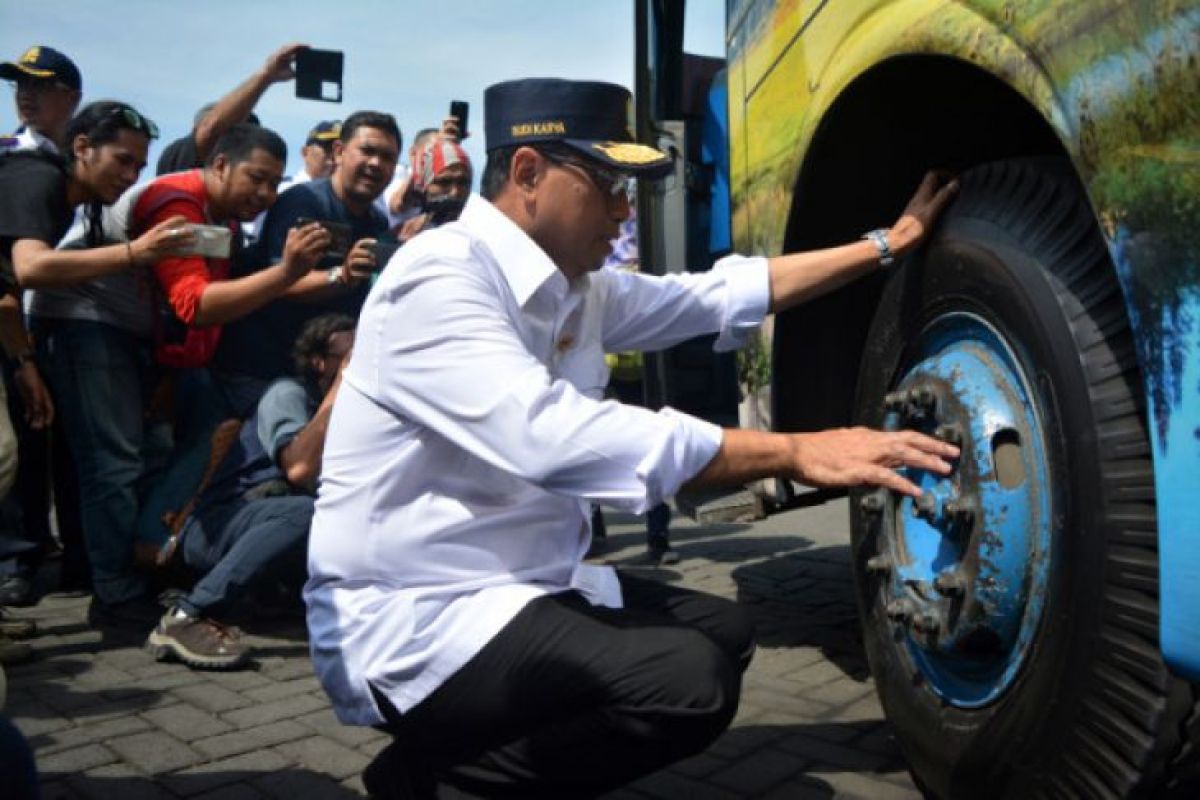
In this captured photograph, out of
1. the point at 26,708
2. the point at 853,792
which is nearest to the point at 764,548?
the point at 853,792

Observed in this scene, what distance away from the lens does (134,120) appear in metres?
3.40

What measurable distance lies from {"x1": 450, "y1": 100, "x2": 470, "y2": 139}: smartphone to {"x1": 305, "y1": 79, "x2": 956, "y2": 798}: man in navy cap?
2.61 metres

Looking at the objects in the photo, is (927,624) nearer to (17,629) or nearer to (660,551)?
(660,551)

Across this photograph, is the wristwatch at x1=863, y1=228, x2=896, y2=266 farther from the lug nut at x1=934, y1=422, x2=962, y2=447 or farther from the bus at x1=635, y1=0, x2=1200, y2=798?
the lug nut at x1=934, y1=422, x2=962, y2=447

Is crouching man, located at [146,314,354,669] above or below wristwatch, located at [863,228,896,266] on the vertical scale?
below

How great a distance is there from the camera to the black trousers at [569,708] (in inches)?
67.4

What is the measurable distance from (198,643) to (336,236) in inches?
52.7

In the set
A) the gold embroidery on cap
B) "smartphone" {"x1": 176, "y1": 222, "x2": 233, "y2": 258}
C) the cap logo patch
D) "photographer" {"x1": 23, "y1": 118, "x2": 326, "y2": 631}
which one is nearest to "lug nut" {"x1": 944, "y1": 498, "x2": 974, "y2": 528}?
the gold embroidery on cap

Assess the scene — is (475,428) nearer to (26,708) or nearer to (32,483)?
(26,708)

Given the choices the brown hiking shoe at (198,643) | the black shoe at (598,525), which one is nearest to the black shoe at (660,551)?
the black shoe at (598,525)

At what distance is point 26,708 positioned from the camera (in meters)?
2.65

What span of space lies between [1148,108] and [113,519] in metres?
3.35

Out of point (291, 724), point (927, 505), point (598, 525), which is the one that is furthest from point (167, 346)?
point (927, 505)

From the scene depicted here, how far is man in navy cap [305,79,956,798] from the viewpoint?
1.63 m
